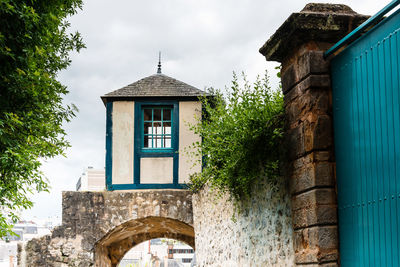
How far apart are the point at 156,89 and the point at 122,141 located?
137 cm

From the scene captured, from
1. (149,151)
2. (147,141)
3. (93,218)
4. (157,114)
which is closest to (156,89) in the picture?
(157,114)

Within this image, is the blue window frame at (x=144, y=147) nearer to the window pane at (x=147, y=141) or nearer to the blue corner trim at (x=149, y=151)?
the blue corner trim at (x=149, y=151)

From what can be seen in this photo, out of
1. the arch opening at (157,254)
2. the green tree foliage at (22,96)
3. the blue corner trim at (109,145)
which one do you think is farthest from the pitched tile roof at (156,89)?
the arch opening at (157,254)

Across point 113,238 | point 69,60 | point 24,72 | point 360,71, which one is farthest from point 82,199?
point 360,71

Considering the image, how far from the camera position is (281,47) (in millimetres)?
4145

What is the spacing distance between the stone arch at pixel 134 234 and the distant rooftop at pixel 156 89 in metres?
2.64

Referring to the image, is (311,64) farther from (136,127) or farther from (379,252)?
(136,127)

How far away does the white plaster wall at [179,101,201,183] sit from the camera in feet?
33.6

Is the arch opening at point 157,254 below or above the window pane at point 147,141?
below

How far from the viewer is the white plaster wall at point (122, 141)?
10273 millimetres

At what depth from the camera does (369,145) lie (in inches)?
129

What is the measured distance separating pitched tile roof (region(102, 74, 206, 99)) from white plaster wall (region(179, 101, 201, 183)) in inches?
10.3

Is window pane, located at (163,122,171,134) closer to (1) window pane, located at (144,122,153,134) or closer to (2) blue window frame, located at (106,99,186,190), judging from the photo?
(2) blue window frame, located at (106,99,186,190)

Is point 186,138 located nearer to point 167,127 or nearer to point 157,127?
point 167,127
